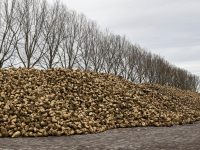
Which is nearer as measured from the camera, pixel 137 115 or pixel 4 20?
pixel 137 115

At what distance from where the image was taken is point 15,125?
7.96 metres

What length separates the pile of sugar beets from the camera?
8211 mm

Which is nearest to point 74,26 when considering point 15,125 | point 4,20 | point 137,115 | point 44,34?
point 44,34

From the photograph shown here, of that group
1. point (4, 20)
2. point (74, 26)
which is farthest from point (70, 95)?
point (74, 26)

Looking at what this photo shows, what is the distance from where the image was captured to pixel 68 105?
10.5 metres

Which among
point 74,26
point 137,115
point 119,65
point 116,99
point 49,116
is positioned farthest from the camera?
point 119,65

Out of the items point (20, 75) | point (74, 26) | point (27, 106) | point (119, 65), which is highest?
point (74, 26)

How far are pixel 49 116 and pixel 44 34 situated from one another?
12.6 m

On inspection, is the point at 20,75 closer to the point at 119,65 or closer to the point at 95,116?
the point at 95,116

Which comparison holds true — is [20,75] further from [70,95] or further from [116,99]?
[116,99]

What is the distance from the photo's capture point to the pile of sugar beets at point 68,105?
323 inches

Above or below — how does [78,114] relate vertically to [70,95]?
below

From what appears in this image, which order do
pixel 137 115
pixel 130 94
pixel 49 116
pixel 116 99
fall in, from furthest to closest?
1. pixel 130 94
2. pixel 116 99
3. pixel 137 115
4. pixel 49 116

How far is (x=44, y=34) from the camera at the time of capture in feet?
64.6
